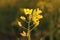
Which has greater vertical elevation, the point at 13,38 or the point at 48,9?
the point at 48,9

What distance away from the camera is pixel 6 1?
2084 millimetres

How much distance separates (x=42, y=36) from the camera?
1987 mm

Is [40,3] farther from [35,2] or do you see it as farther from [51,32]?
[51,32]

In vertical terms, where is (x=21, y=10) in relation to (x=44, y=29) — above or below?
above

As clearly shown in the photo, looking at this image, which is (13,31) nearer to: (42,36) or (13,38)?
(13,38)

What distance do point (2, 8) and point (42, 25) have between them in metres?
0.41

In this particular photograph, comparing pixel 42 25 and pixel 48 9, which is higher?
pixel 48 9

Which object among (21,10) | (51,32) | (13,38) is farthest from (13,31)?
(51,32)

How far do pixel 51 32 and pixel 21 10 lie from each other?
13.5 inches

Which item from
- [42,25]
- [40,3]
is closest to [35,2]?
[40,3]

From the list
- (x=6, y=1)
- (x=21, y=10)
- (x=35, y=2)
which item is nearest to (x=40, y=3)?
(x=35, y=2)

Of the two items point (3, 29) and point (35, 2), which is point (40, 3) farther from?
point (3, 29)

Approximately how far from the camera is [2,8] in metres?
2.10

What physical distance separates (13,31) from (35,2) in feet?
1.10
